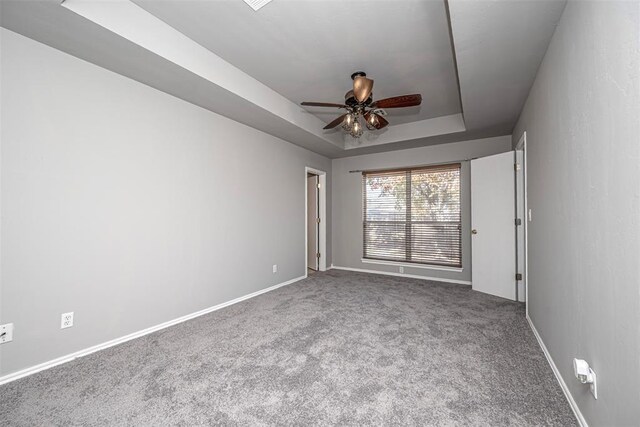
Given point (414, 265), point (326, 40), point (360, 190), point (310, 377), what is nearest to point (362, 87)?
point (326, 40)

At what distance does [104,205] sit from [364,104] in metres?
2.70

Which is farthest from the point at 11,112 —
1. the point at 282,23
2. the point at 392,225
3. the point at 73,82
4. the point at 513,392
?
the point at 392,225

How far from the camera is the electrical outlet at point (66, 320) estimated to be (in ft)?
6.89

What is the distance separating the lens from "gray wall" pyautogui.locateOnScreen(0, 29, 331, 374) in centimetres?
191

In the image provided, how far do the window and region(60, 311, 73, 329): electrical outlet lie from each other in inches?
176

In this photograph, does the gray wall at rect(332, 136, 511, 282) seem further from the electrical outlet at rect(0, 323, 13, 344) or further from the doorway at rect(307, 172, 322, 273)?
the electrical outlet at rect(0, 323, 13, 344)

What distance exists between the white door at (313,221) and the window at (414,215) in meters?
1.02

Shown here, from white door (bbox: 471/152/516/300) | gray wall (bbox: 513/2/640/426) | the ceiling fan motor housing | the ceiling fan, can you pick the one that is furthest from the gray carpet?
the ceiling fan motor housing

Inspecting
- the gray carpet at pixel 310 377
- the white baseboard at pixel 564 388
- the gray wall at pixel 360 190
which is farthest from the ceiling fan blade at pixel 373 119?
the white baseboard at pixel 564 388

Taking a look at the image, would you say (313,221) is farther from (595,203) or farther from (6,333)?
(595,203)

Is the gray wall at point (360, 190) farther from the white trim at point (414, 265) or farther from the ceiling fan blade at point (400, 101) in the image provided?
the ceiling fan blade at point (400, 101)

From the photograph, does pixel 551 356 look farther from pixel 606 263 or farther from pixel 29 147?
pixel 29 147

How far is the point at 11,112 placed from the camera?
1864 mm

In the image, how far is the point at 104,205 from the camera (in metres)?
2.34
